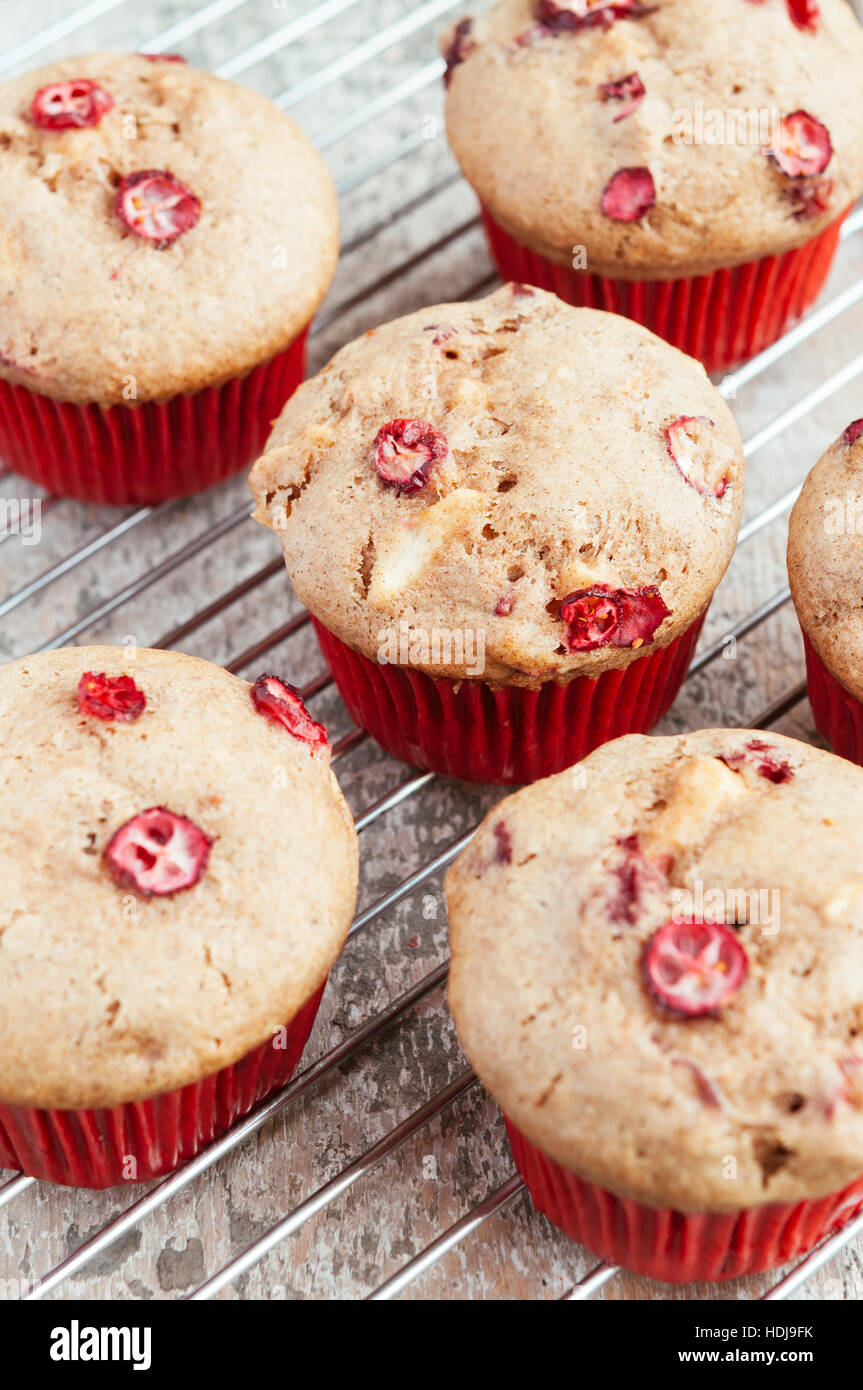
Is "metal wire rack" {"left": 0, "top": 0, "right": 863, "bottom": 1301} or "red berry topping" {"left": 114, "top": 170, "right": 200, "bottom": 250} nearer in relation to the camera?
"metal wire rack" {"left": 0, "top": 0, "right": 863, "bottom": 1301}

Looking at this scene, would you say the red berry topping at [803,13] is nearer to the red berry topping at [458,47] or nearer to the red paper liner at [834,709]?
the red berry topping at [458,47]

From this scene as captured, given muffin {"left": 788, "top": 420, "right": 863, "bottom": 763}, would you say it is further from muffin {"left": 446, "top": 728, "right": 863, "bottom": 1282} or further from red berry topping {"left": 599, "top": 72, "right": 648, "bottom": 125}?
red berry topping {"left": 599, "top": 72, "right": 648, "bottom": 125}

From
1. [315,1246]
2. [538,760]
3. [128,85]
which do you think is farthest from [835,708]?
[128,85]

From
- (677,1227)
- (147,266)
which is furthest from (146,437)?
(677,1227)

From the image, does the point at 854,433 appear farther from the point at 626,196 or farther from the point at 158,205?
the point at 158,205

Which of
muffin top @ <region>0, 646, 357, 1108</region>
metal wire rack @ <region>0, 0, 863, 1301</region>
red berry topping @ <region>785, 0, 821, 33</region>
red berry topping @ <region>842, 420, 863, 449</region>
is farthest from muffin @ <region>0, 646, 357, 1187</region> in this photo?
red berry topping @ <region>785, 0, 821, 33</region>
